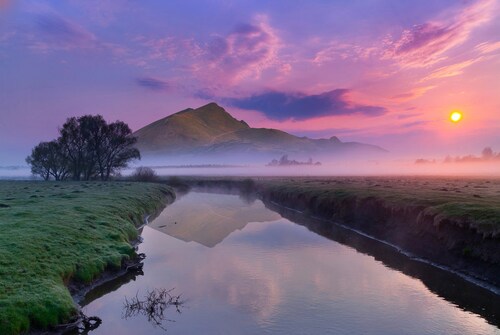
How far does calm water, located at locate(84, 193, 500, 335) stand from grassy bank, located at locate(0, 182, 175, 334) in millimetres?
3007

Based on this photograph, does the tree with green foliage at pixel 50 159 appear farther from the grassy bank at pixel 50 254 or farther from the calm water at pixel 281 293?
the calm water at pixel 281 293

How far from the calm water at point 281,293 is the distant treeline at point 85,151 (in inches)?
3818

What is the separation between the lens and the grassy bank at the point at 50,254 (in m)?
23.0

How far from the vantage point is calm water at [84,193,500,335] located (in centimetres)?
2520

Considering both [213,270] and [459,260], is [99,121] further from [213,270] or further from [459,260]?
[459,260]

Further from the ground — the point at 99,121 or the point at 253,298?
the point at 99,121

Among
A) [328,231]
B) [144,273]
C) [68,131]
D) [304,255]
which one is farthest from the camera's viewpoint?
[68,131]

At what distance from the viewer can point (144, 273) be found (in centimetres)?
3741

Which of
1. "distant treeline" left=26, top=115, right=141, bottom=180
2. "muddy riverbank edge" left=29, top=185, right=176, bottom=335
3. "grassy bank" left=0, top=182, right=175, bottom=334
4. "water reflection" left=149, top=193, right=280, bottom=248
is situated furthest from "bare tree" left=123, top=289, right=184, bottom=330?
"distant treeline" left=26, top=115, right=141, bottom=180

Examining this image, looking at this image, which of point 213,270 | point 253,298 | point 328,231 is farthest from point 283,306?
point 328,231

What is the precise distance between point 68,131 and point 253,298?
127125 millimetres

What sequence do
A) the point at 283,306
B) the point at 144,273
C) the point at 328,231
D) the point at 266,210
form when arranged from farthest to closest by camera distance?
the point at 266,210, the point at 328,231, the point at 144,273, the point at 283,306

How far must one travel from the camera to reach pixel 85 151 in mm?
141000

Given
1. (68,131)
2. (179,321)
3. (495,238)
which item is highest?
(68,131)
